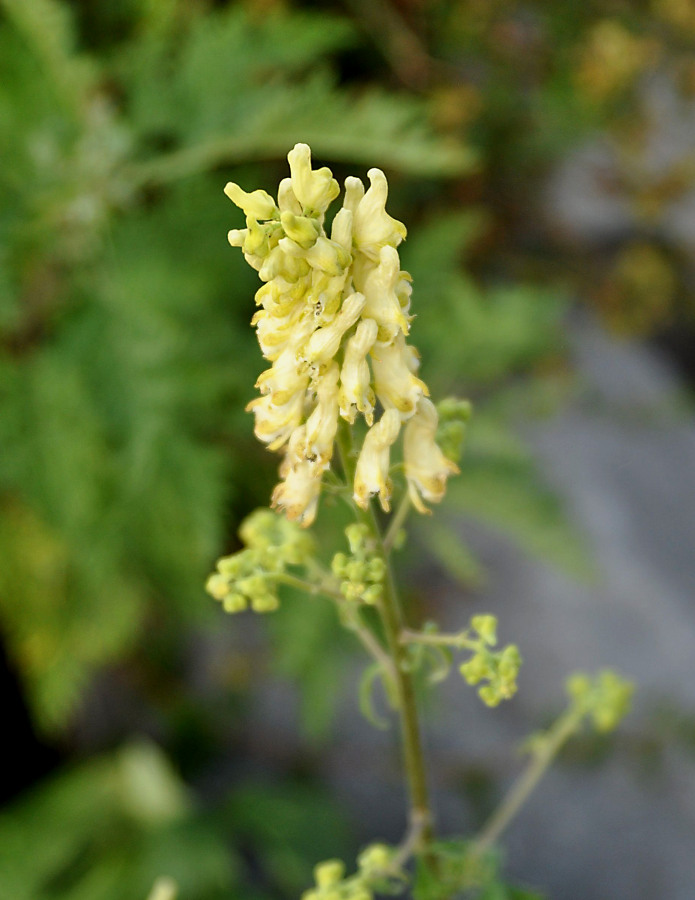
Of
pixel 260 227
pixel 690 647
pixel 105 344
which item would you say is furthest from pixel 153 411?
pixel 690 647

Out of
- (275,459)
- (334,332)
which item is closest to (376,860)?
(334,332)

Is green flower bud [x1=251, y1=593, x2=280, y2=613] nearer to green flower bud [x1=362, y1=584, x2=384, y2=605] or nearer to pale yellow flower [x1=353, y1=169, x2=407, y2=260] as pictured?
green flower bud [x1=362, y1=584, x2=384, y2=605]

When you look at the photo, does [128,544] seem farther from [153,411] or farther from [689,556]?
[689,556]

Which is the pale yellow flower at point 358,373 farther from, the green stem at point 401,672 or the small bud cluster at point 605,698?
the small bud cluster at point 605,698

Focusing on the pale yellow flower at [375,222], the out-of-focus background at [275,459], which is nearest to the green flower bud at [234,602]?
the pale yellow flower at [375,222]

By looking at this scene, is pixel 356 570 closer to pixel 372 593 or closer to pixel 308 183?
pixel 372 593

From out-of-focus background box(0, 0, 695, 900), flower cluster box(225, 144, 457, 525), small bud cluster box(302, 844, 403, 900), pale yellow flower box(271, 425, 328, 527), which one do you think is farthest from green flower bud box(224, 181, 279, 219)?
out-of-focus background box(0, 0, 695, 900)
